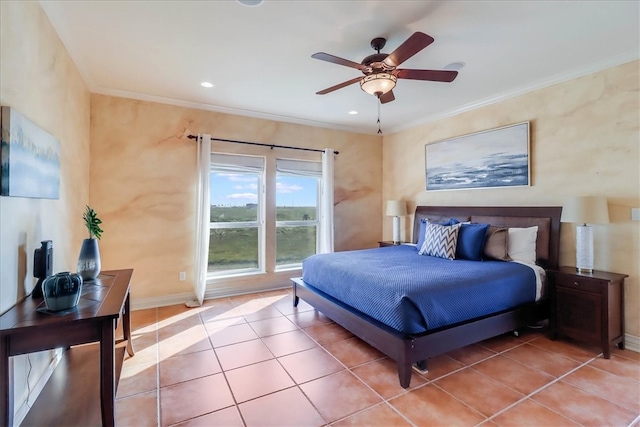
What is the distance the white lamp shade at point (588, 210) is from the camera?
2.70 m

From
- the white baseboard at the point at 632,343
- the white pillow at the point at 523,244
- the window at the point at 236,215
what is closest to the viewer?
the white baseboard at the point at 632,343

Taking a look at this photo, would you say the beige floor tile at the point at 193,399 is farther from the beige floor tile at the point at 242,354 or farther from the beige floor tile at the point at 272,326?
the beige floor tile at the point at 272,326

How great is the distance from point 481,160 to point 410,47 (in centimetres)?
255

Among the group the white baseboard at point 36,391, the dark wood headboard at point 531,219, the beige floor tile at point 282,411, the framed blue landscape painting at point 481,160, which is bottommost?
the beige floor tile at point 282,411

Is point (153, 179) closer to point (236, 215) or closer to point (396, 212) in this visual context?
point (236, 215)

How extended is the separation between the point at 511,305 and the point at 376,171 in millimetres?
3336

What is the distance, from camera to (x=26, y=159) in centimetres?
181

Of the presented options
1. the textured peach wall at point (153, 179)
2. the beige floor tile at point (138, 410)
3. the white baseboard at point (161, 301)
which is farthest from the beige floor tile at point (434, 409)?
the white baseboard at point (161, 301)

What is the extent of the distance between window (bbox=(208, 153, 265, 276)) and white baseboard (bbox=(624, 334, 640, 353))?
4.16 m

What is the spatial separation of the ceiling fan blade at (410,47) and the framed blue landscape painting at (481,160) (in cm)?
224

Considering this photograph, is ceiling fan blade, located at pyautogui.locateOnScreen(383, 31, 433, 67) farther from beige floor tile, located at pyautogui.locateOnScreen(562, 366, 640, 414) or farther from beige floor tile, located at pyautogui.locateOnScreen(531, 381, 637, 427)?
beige floor tile, located at pyautogui.locateOnScreen(562, 366, 640, 414)

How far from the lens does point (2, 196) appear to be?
161 centimetres

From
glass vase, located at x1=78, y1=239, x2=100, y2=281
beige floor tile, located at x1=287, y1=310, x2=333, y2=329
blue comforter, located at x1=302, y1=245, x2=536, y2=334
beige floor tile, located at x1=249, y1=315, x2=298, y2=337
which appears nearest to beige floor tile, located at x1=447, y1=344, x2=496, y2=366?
blue comforter, located at x1=302, y1=245, x2=536, y2=334

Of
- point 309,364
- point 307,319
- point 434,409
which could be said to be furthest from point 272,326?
point 434,409
